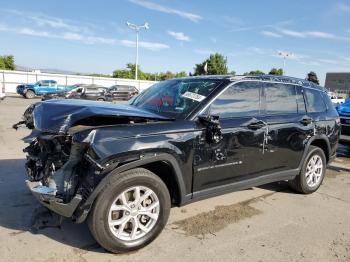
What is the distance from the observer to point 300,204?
522 centimetres

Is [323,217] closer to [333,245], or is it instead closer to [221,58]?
[333,245]

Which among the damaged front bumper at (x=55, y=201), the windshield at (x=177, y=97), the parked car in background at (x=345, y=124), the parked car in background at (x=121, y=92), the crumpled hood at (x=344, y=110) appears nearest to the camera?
the damaged front bumper at (x=55, y=201)

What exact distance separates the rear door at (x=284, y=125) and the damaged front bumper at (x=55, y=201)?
102 inches

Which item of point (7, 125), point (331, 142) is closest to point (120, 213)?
point (331, 142)

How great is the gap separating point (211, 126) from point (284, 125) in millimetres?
1497

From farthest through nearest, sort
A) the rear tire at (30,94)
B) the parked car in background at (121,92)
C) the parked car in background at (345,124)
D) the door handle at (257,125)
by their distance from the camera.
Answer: the parked car in background at (121,92) < the rear tire at (30,94) < the parked car in background at (345,124) < the door handle at (257,125)

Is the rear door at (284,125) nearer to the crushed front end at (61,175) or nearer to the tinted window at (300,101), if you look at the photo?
the tinted window at (300,101)

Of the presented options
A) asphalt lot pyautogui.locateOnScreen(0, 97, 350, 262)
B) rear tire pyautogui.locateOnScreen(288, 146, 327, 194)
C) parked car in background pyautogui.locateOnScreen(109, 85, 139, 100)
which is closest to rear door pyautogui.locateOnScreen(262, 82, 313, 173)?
rear tire pyautogui.locateOnScreen(288, 146, 327, 194)

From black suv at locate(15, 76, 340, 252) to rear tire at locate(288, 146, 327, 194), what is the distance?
291 mm

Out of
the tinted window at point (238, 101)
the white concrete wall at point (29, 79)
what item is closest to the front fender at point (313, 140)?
the tinted window at point (238, 101)

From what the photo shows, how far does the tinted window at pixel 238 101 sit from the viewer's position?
425cm

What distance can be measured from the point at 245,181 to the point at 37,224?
252cm

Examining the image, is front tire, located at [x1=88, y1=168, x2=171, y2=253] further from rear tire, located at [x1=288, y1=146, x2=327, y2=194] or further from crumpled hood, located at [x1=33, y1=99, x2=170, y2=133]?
rear tire, located at [x1=288, y1=146, x2=327, y2=194]

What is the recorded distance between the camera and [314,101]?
5742 mm
